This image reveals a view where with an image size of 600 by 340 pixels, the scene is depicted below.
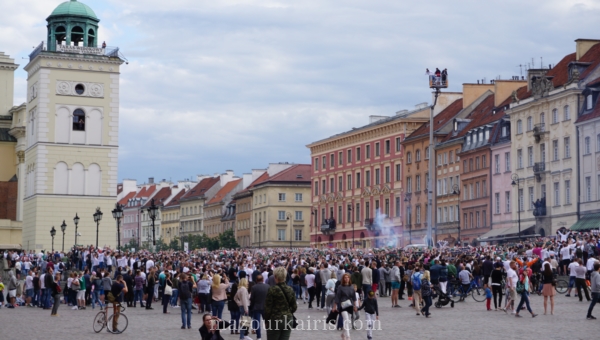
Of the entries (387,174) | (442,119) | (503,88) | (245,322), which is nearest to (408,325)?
(245,322)

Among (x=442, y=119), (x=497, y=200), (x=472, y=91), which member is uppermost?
(x=472, y=91)

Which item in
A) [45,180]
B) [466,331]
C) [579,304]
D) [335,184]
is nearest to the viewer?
[466,331]

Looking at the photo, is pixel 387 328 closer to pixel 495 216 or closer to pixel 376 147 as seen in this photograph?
pixel 495 216

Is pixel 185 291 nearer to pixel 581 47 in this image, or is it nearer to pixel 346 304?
pixel 346 304

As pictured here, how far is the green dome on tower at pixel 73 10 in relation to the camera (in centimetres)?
7681

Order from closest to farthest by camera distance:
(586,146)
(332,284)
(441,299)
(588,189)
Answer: (332,284) → (441,299) → (588,189) → (586,146)

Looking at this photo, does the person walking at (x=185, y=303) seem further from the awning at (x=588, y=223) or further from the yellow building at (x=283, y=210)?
the yellow building at (x=283, y=210)

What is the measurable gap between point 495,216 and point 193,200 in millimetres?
73552

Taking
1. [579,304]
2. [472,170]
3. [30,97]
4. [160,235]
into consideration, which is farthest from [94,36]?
[160,235]

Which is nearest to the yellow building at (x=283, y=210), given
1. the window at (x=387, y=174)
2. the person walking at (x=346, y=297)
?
the window at (x=387, y=174)

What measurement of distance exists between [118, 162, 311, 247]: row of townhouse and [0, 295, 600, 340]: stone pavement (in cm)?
8306

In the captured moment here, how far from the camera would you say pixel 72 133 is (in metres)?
76.0

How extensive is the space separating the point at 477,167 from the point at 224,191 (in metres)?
61.8

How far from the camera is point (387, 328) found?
27312mm
